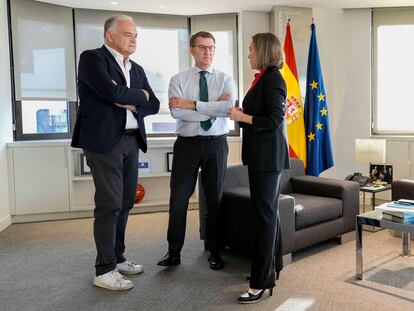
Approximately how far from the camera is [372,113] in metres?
5.11

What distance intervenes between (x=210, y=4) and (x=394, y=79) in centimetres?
232

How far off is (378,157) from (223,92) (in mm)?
1974

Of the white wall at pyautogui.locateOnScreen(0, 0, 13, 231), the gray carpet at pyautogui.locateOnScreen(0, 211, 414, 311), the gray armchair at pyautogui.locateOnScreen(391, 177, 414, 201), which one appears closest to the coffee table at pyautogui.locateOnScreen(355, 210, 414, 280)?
the gray carpet at pyautogui.locateOnScreen(0, 211, 414, 311)

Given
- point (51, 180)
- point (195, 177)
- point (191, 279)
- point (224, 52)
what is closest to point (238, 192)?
point (195, 177)

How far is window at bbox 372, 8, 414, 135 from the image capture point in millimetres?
4949

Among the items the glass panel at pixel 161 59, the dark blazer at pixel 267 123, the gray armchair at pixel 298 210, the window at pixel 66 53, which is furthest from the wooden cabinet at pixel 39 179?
the dark blazer at pixel 267 123

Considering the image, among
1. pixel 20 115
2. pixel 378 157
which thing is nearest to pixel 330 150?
pixel 378 157

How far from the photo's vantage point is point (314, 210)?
325 cm

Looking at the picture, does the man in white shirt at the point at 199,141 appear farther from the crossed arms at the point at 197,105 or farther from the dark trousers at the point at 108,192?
the dark trousers at the point at 108,192

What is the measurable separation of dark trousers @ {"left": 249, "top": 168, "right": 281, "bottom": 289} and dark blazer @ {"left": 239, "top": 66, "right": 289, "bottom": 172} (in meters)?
0.07

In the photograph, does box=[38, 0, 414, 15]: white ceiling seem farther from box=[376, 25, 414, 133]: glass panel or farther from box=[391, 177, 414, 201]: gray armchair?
box=[391, 177, 414, 201]: gray armchair

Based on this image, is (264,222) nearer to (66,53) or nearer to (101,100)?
(101,100)

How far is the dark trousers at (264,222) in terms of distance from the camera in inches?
90.7

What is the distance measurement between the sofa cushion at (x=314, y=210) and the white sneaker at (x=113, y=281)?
1.29 meters
